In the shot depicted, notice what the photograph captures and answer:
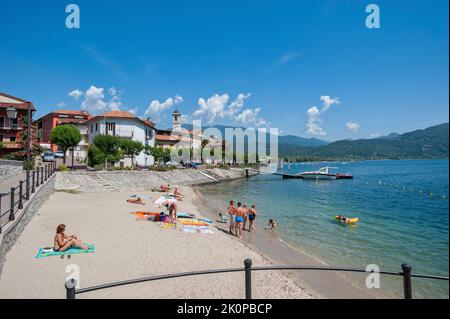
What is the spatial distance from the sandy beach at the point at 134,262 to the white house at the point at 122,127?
37781 millimetres

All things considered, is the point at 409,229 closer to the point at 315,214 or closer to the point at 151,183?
the point at 315,214

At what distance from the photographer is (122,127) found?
55.3 m

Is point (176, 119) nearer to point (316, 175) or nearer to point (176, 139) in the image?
point (176, 139)

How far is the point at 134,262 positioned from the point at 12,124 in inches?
1570

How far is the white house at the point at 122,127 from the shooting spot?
177 feet

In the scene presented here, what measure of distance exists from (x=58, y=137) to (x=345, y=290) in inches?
1496

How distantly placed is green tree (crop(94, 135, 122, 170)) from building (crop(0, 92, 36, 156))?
8.83 meters

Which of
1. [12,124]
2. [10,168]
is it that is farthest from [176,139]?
[10,168]

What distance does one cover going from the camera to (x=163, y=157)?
5981cm

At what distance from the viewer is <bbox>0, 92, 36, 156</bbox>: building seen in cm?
3709

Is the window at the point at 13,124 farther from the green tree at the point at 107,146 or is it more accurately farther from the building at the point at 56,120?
the building at the point at 56,120

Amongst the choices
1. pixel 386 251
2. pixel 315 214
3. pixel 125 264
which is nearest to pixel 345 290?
pixel 386 251

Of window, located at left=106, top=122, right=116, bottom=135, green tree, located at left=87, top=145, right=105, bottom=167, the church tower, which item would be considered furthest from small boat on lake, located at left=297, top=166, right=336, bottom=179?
green tree, located at left=87, top=145, right=105, bottom=167
